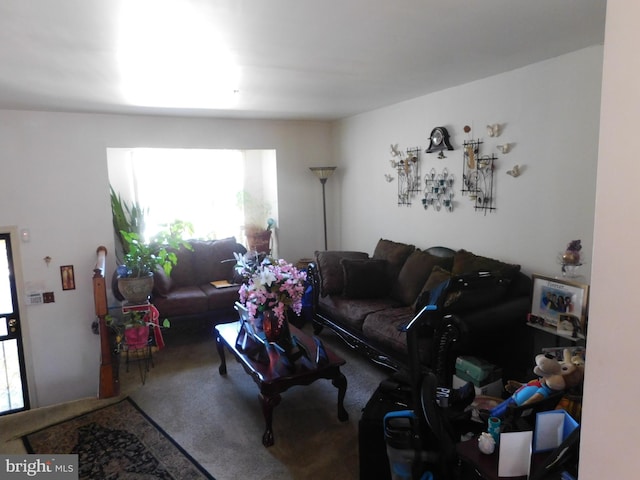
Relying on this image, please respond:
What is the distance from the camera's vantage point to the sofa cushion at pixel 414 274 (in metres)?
3.81

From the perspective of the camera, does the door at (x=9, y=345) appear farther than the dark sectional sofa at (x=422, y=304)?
Yes

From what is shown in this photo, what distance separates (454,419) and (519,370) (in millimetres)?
1438

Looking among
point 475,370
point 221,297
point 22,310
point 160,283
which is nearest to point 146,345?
point 160,283

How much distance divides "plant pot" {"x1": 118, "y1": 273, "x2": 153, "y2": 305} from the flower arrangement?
4.90 feet

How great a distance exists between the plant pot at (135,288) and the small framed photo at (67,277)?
0.89 m

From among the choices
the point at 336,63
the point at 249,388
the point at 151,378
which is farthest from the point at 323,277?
the point at 336,63

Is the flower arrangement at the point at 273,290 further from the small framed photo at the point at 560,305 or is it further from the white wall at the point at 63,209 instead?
the white wall at the point at 63,209

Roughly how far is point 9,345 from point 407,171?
4515mm

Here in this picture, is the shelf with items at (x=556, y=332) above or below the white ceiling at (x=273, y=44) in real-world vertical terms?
below

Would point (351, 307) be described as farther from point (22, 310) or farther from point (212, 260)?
point (22, 310)

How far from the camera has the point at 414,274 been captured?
12.8 ft

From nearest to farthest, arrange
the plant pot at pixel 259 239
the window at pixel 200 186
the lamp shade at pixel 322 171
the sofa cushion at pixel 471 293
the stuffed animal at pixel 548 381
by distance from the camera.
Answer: the stuffed animal at pixel 548 381 < the sofa cushion at pixel 471 293 < the window at pixel 200 186 < the lamp shade at pixel 322 171 < the plant pot at pixel 259 239

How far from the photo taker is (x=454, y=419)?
198 cm


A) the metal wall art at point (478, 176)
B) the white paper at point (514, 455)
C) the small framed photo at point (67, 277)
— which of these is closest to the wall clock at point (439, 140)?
the metal wall art at point (478, 176)
